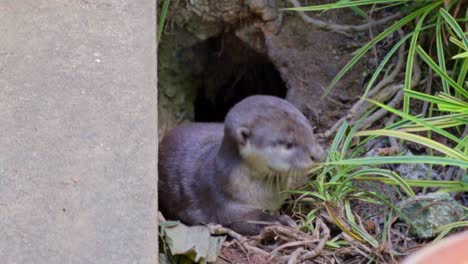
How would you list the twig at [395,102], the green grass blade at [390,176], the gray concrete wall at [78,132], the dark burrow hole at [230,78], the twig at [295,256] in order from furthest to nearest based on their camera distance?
the dark burrow hole at [230,78]
the twig at [395,102]
the green grass blade at [390,176]
the twig at [295,256]
the gray concrete wall at [78,132]

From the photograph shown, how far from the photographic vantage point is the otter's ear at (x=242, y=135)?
9.96 ft

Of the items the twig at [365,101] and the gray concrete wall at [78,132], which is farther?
the twig at [365,101]

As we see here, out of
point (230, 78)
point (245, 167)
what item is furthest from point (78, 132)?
point (230, 78)

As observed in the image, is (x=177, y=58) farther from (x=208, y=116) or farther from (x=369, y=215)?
(x=369, y=215)

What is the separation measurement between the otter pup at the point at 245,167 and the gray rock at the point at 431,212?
0.43m

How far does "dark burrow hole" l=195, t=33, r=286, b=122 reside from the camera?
4.57 m

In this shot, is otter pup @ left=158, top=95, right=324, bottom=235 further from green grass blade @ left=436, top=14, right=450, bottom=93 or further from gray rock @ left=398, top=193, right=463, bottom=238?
green grass blade @ left=436, top=14, right=450, bottom=93

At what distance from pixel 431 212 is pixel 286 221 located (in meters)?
0.57

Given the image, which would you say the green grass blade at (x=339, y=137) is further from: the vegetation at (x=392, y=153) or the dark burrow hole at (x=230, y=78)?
the dark burrow hole at (x=230, y=78)

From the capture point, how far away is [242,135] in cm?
305

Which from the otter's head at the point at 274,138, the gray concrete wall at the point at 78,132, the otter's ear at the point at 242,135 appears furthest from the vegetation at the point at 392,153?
the gray concrete wall at the point at 78,132

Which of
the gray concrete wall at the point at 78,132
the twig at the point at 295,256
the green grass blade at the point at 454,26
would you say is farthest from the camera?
the green grass blade at the point at 454,26

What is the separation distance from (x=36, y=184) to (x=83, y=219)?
0.64ft

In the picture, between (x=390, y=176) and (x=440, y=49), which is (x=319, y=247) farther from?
(x=440, y=49)
